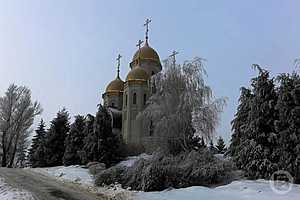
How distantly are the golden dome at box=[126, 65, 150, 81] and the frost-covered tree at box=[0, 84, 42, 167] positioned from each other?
35.8 ft

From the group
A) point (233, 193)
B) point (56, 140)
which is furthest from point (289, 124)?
point (56, 140)

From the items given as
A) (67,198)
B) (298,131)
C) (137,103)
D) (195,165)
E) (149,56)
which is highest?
(149,56)

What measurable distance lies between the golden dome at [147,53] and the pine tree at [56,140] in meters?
13.2

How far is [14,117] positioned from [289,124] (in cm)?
3273

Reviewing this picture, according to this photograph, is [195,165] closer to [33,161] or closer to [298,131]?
[298,131]

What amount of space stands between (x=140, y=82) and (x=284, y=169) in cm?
2725

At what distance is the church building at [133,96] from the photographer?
137ft

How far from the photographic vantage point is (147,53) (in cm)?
4844

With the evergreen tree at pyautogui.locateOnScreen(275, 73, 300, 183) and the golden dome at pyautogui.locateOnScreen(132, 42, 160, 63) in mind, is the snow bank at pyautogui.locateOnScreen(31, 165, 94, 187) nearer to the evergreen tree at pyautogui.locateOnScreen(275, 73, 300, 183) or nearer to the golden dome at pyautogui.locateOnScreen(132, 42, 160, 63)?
the evergreen tree at pyautogui.locateOnScreen(275, 73, 300, 183)

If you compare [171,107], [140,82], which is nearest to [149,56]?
[140,82]

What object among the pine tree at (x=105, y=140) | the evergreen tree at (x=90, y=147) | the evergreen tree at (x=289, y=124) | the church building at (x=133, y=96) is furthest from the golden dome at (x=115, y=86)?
the evergreen tree at (x=289, y=124)

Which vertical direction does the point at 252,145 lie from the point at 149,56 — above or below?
below

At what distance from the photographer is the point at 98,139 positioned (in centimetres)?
3294

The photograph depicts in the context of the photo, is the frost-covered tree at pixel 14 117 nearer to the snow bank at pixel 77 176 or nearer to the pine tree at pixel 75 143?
the pine tree at pixel 75 143
